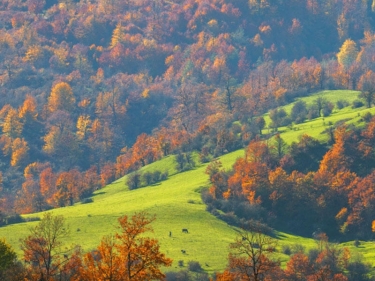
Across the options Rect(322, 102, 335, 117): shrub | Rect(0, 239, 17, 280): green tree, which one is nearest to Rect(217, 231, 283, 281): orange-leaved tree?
Rect(0, 239, 17, 280): green tree

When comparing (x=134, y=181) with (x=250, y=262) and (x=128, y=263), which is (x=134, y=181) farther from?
(x=128, y=263)

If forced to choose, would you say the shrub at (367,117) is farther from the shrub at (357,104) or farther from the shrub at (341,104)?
the shrub at (341,104)

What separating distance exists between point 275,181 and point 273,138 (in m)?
22.3

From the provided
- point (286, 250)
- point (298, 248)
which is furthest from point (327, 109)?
point (286, 250)

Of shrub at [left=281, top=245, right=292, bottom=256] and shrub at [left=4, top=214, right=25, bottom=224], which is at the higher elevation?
shrub at [left=4, top=214, right=25, bottom=224]

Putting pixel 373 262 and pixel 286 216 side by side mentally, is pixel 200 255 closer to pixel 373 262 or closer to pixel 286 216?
pixel 373 262

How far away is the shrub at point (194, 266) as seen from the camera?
10956 cm

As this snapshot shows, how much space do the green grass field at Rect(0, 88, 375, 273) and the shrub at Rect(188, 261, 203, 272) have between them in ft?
5.08

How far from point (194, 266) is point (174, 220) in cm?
2448

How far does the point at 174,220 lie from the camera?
134 metres

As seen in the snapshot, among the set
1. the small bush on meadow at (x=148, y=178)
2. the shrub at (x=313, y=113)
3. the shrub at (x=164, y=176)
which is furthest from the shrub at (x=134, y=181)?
the shrub at (x=313, y=113)

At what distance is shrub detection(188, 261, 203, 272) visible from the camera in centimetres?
10956

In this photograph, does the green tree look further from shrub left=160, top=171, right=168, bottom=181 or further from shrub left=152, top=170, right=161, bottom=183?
shrub left=160, top=171, right=168, bottom=181

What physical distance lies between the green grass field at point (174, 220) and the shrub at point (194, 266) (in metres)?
1.55
